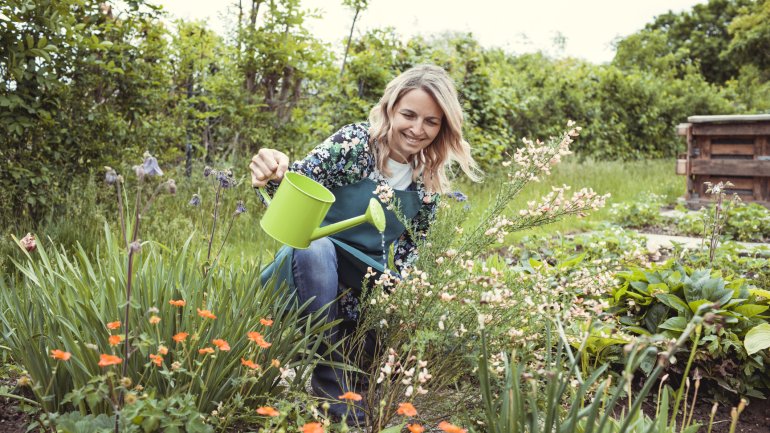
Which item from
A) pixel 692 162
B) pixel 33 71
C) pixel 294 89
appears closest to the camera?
pixel 33 71

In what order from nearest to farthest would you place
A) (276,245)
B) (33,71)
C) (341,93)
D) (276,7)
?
(33,71), (276,245), (276,7), (341,93)

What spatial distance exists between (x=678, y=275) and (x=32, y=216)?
132 inches

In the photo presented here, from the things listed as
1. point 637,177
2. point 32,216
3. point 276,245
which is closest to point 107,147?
point 32,216

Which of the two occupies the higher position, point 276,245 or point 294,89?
point 294,89

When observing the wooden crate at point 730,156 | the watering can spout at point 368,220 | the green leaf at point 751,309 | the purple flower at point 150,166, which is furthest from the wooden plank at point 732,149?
the purple flower at point 150,166

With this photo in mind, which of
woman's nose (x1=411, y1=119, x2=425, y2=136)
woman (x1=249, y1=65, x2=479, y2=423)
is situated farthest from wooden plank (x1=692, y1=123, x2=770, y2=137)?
woman's nose (x1=411, y1=119, x2=425, y2=136)

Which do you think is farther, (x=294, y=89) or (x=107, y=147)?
(x=294, y=89)

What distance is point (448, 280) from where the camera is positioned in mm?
1756

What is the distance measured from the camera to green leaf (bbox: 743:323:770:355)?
214 centimetres

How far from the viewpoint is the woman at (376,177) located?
2088 mm

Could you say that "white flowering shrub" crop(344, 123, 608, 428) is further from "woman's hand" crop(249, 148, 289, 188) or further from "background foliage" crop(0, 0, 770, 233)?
"background foliage" crop(0, 0, 770, 233)

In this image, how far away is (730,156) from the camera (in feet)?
25.1

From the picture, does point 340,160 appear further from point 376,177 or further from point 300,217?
point 300,217

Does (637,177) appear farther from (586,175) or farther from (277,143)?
(277,143)
